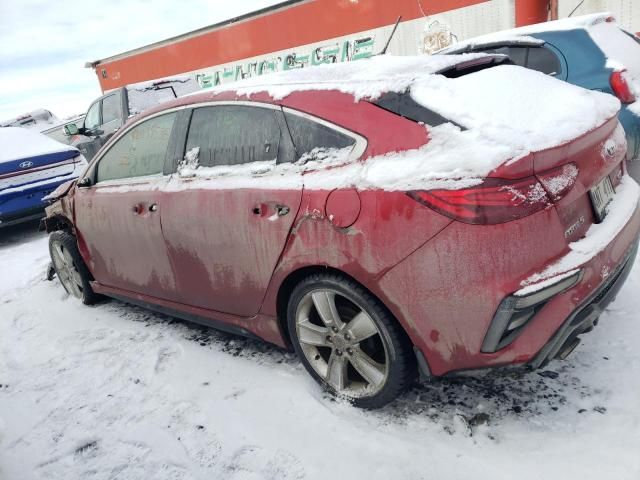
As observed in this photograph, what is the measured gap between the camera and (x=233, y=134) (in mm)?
2637

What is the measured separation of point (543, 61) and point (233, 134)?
3.47 meters

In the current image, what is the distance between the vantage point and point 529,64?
473 cm

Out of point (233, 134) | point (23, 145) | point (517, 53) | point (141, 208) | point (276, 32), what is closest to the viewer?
→ point (233, 134)

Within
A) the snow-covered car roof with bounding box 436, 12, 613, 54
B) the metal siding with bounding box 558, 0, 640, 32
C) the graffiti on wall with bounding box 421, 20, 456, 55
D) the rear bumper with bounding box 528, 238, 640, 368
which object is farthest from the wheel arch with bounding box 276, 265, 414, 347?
the graffiti on wall with bounding box 421, 20, 456, 55

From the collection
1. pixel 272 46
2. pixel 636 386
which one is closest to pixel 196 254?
pixel 636 386

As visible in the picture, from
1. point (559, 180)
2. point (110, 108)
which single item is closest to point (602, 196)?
point (559, 180)

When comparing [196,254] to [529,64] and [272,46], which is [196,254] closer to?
[529,64]

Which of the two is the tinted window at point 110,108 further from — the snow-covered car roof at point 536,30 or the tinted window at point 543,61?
the tinted window at point 543,61

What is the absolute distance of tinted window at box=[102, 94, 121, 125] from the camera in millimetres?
9367

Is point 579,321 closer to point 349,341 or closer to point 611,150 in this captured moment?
point 611,150

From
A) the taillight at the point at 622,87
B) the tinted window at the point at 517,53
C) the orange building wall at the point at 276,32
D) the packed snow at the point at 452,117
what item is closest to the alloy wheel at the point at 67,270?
the packed snow at the point at 452,117

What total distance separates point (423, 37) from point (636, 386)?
9.53m

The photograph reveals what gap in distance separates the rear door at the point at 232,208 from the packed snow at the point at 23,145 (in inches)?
205

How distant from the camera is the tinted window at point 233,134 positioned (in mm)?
2449
